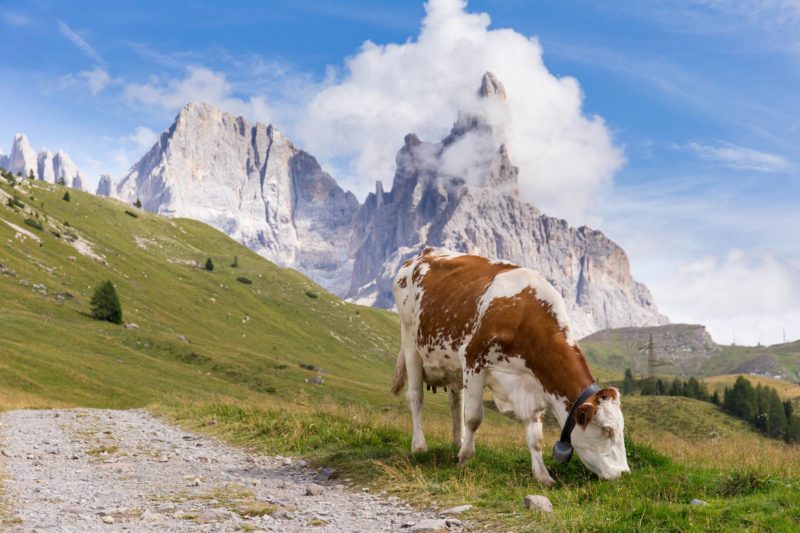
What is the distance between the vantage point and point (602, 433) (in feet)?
29.8

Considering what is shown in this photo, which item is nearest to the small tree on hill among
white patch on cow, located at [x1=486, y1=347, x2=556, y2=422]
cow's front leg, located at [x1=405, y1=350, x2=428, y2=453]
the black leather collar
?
cow's front leg, located at [x1=405, y1=350, x2=428, y2=453]

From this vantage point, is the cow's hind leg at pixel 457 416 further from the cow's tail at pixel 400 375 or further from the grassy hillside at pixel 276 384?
the cow's tail at pixel 400 375

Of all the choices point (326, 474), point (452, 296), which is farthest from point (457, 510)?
point (452, 296)

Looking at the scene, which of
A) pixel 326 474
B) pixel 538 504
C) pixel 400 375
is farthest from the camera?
pixel 400 375

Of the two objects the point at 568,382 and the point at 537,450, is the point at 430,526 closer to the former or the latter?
the point at 537,450

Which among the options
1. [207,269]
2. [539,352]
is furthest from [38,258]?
[539,352]

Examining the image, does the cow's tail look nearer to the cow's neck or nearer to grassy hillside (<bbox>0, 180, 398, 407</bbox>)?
the cow's neck

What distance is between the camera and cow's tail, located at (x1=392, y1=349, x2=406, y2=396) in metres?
14.2

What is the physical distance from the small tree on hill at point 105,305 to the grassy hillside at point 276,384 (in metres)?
3.18

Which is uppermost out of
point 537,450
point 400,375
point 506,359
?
point 506,359

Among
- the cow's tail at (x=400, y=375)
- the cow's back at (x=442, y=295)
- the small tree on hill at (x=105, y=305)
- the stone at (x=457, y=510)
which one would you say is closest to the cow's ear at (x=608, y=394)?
the stone at (x=457, y=510)

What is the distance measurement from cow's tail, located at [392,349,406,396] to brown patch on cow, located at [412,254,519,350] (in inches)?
56.3

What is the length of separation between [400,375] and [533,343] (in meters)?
4.76

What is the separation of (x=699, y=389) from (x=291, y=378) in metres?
130
